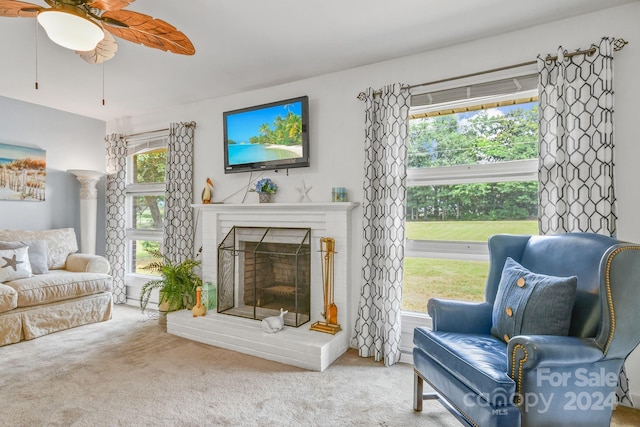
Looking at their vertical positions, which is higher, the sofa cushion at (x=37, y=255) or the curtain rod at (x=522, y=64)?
the curtain rod at (x=522, y=64)

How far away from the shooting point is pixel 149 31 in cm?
180

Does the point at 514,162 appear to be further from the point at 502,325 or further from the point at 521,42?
the point at 502,325

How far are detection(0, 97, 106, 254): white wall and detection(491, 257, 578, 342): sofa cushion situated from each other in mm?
4794

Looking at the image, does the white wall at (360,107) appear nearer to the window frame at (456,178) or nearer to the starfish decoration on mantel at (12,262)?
the window frame at (456,178)

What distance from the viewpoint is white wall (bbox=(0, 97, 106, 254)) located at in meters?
3.82

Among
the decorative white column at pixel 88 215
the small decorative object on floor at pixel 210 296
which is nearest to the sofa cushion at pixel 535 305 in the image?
the small decorative object on floor at pixel 210 296

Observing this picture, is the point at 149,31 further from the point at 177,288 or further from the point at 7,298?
the point at 7,298

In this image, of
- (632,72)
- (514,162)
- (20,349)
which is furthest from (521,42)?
(20,349)

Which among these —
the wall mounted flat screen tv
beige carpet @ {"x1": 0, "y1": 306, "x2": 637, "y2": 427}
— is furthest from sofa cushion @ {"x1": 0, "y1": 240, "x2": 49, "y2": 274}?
the wall mounted flat screen tv

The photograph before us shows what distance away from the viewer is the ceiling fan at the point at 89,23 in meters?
1.56

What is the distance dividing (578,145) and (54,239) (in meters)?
4.97

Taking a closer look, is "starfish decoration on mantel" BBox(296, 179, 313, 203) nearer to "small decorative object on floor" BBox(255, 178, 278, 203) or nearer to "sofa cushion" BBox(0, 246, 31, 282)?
"small decorative object on floor" BBox(255, 178, 278, 203)

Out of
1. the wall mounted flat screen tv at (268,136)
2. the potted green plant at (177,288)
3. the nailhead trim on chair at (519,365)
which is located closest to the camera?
the nailhead trim on chair at (519,365)

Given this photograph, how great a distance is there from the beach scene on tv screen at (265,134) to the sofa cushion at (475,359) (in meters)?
1.97
